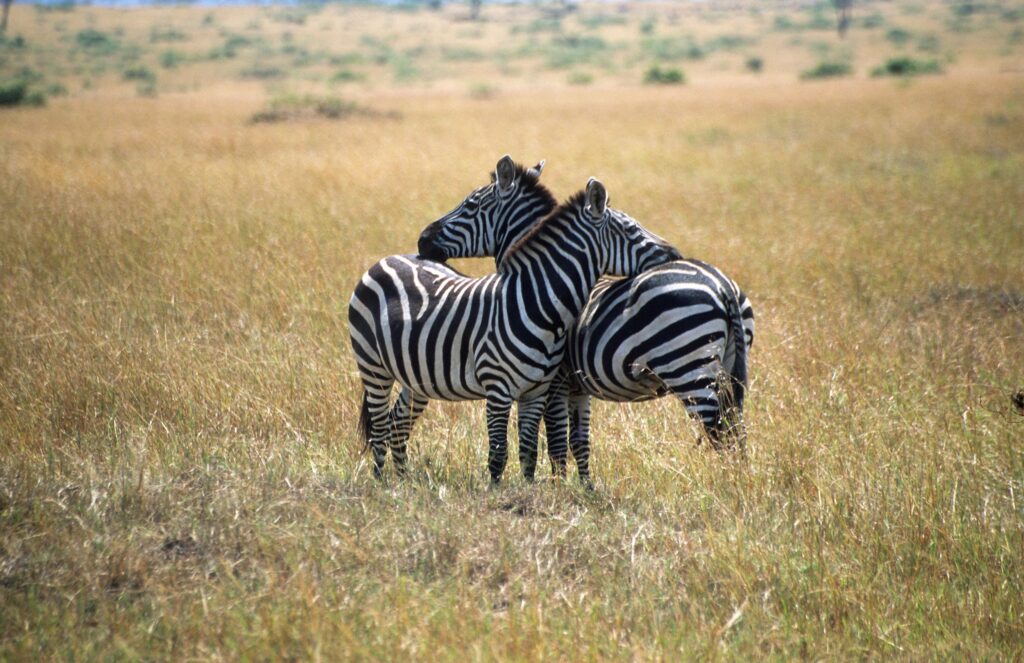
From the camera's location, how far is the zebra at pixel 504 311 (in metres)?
4.71

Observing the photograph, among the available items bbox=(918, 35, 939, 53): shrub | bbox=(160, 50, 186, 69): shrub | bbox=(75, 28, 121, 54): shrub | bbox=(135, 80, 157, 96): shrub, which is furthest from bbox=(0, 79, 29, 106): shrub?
bbox=(918, 35, 939, 53): shrub

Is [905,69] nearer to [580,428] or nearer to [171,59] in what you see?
[580,428]

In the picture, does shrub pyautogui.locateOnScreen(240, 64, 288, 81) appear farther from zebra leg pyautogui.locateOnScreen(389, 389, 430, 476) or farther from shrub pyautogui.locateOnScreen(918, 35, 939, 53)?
zebra leg pyautogui.locateOnScreen(389, 389, 430, 476)

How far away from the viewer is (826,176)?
15.0 metres

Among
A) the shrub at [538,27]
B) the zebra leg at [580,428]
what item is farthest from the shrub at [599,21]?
the zebra leg at [580,428]

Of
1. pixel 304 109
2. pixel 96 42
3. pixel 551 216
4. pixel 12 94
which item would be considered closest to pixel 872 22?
pixel 96 42

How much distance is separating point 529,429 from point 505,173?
1.40 metres

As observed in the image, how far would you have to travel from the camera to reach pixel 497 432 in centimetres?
475

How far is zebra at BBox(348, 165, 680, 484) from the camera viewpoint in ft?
15.4

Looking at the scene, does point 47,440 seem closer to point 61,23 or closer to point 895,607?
point 895,607

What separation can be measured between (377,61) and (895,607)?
54548 millimetres

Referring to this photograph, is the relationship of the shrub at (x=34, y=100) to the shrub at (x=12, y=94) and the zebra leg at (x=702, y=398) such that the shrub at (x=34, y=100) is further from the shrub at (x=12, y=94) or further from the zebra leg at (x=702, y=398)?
the zebra leg at (x=702, y=398)

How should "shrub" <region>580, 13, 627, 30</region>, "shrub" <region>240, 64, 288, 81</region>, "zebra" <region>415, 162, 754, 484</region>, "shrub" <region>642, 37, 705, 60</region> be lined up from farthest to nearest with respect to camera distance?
1. "shrub" <region>580, 13, 627, 30</region>
2. "shrub" <region>642, 37, 705, 60</region>
3. "shrub" <region>240, 64, 288, 81</region>
4. "zebra" <region>415, 162, 754, 484</region>

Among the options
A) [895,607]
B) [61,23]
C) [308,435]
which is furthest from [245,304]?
[61,23]
